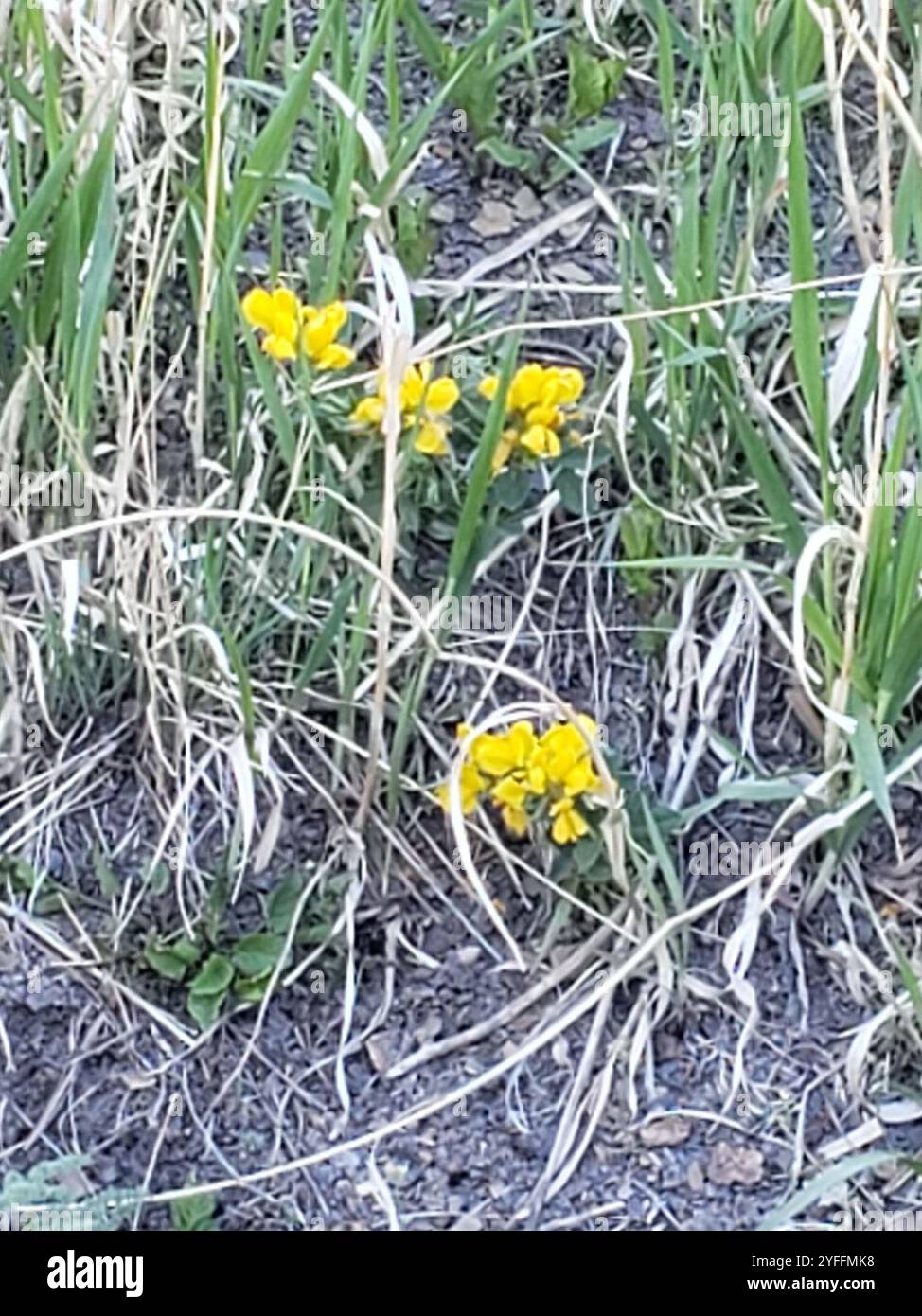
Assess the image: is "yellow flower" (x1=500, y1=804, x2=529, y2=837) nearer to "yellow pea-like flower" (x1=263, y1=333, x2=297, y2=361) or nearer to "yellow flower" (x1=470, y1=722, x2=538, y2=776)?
"yellow flower" (x1=470, y1=722, x2=538, y2=776)

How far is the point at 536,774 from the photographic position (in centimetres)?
127

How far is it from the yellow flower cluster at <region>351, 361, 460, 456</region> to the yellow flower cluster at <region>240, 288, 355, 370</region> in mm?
40

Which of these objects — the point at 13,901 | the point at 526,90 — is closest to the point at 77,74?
the point at 526,90

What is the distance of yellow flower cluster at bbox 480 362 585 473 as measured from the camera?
4.50ft

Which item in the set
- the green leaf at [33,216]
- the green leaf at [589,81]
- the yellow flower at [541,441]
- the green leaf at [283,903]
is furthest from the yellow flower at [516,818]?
the green leaf at [589,81]

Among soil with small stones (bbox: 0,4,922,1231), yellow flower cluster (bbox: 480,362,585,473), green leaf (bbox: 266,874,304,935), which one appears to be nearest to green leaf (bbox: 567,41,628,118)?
yellow flower cluster (bbox: 480,362,585,473)

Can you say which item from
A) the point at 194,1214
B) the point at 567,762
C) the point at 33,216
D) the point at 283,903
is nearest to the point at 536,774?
the point at 567,762

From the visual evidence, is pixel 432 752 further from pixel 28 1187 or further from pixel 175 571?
pixel 28 1187

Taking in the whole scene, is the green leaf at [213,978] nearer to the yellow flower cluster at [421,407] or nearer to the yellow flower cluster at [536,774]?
the yellow flower cluster at [536,774]

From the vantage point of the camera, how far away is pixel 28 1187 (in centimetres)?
121

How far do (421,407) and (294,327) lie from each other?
0.10 meters

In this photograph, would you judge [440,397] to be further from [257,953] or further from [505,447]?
[257,953]

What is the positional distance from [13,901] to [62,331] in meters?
0.41

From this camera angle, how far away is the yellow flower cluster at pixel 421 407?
1352mm
